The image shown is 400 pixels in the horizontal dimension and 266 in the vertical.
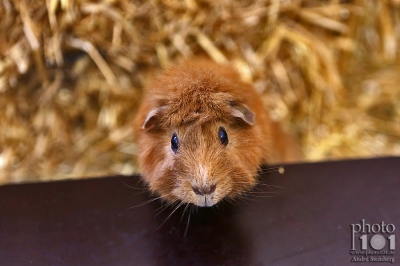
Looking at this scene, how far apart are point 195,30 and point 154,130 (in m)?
1.24

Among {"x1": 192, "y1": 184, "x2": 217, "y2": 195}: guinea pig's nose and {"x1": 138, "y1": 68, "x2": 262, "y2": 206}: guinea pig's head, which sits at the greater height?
{"x1": 138, "y1": 68, "x2": 262, "y2": 206}: guinea pig's head

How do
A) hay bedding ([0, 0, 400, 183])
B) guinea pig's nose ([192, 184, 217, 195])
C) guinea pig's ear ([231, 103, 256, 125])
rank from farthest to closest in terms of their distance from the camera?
hay bedding ([0, 0, 400, 183]) → guinea pig's ear ([231, 103, 256, 125]) → guinea pig's nose ([192, 184, 217, 195])

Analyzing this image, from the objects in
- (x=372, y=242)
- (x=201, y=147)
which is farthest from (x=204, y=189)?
(x=372, y=242)

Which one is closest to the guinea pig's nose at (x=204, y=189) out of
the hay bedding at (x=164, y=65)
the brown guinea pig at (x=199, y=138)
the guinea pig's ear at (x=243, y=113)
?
the brown guinea pig at (x=199, y=138)

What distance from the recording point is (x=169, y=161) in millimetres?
1949

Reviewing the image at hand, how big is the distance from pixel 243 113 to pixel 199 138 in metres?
0.27

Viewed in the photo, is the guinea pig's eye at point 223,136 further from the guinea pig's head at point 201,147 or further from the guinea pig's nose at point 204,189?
the guinea pig's nose at point 204,189

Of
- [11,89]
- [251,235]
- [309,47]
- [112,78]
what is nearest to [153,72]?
[112,78]

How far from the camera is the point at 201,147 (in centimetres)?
185

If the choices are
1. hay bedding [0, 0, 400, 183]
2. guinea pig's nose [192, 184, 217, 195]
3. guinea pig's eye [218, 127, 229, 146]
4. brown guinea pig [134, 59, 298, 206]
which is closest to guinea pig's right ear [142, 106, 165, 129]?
brown guinea pig [134, 59, 298, 206]

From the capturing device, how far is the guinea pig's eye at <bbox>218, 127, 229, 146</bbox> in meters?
1.93

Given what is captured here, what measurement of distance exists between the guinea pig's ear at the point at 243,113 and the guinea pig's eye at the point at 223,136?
0.10 meters

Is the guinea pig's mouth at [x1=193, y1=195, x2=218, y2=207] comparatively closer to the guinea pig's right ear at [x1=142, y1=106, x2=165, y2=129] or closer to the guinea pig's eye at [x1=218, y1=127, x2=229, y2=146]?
the guinea pig's eye at [x1=218, y1=127, x2=229, y2=146]

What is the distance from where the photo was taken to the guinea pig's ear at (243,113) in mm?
1923
